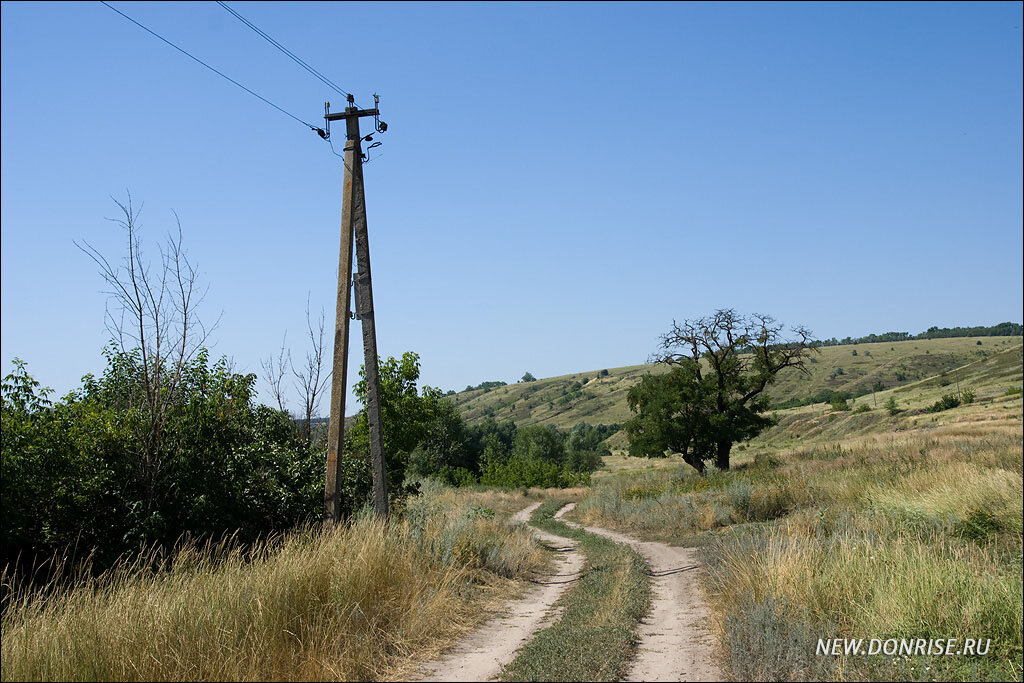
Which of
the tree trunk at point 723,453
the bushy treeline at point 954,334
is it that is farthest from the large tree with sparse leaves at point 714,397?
the bushy treeline at point 954,334

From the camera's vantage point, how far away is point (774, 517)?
20047 millimetres

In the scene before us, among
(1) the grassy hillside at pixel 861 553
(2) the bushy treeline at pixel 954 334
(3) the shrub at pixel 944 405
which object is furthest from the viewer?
(2) the bushy treeline at pixel 954 334

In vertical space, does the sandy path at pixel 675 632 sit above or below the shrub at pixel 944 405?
below

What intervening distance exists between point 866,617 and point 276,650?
573cm

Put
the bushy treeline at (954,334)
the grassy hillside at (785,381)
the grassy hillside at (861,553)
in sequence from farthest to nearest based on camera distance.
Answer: the bushy treeline at (954,334) → the grassy hillside at (785,381) → the grassy hillside at (861,553)

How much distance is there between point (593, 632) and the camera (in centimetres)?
749

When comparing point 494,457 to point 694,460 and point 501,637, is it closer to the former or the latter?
point 694,460

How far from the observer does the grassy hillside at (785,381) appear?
84375 millimetres

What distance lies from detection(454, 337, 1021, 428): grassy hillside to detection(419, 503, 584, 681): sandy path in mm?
48323

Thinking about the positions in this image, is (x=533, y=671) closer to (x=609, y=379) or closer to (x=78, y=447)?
(x=78, y=447)

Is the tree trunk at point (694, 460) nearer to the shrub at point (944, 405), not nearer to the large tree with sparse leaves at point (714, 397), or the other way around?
the large tree with sparse leaves at point (714, 397)

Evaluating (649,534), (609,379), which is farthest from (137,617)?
(609,379)

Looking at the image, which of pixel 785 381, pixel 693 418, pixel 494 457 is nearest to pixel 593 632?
pixel 693 418

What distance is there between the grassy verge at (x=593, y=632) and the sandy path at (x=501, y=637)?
23cm
